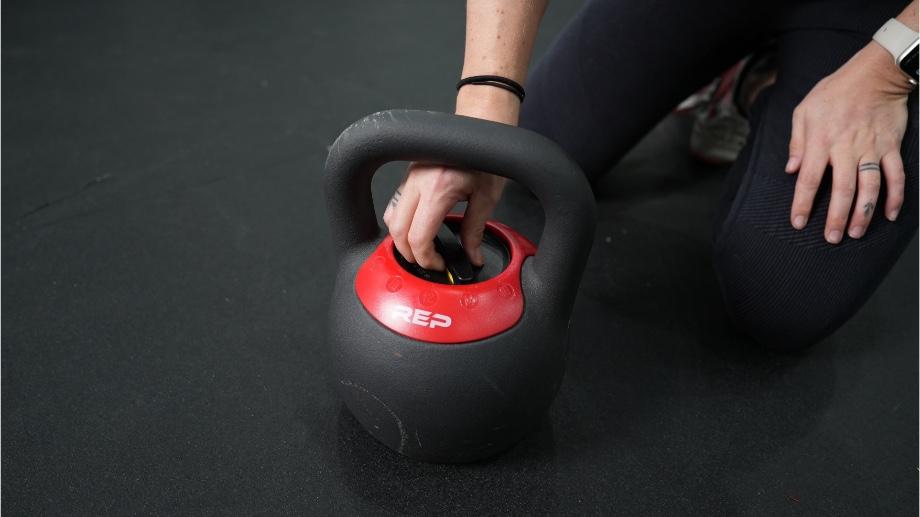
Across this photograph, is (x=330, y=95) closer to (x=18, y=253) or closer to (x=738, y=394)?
(x=18, y=253)

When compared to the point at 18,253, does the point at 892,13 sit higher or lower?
higher

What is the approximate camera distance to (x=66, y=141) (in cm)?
146

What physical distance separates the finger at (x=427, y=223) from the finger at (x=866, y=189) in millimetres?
599

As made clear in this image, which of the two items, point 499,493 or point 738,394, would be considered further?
point 738,394

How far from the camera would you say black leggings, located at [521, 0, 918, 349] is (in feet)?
3.05

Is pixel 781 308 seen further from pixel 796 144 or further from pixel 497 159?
pixel 497 159

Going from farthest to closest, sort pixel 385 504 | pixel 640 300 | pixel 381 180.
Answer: pixel 381 180
pixel 640 300
pixel 385 504

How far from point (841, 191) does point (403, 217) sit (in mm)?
622

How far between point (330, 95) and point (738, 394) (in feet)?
4.08

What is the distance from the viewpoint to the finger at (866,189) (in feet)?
2.85

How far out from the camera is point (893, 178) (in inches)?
34.6

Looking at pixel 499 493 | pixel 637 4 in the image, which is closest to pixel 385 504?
pixel 499 493

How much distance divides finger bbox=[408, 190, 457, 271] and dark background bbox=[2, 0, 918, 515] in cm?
31

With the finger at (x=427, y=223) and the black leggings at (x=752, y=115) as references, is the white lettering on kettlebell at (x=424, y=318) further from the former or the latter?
the black leggings at (x=752, y=115)
